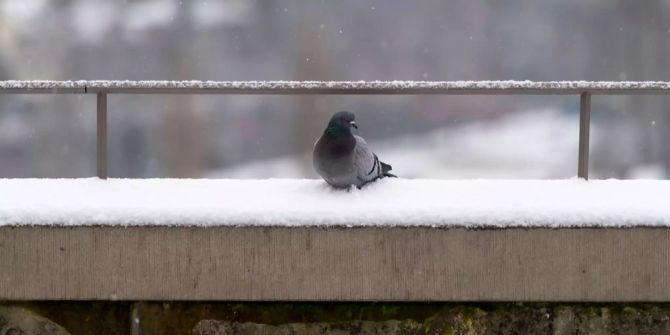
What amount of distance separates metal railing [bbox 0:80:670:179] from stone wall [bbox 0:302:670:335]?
1008 mm

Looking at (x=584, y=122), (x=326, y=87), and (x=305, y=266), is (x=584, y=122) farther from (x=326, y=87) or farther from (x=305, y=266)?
(x=305, y=266)

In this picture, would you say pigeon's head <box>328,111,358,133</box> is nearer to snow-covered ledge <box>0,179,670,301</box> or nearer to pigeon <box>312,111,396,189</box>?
pigeon <box>312,111,396,189</box>

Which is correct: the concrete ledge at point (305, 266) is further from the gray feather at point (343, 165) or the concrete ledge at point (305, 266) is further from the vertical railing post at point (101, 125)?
the vertical railing post at point (101, 125)

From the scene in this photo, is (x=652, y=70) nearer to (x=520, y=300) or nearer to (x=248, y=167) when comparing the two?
(x=248, y=167)

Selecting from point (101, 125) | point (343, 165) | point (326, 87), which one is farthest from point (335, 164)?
point (101, 125)

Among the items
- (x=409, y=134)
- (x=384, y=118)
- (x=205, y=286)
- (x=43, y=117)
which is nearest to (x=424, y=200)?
(x=205, y=286)

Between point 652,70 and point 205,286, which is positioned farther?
point 652,70

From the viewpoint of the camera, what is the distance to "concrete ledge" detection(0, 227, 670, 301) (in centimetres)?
425

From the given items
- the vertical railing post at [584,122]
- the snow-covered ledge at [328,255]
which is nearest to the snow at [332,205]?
the snow-covered ledge at [328,255]

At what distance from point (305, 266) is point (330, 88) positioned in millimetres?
1097

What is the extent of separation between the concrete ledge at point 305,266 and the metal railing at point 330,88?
837mm

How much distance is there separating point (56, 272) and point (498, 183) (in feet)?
8.07

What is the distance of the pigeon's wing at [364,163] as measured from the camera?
15.6 ft

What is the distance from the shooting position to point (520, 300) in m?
4.29
